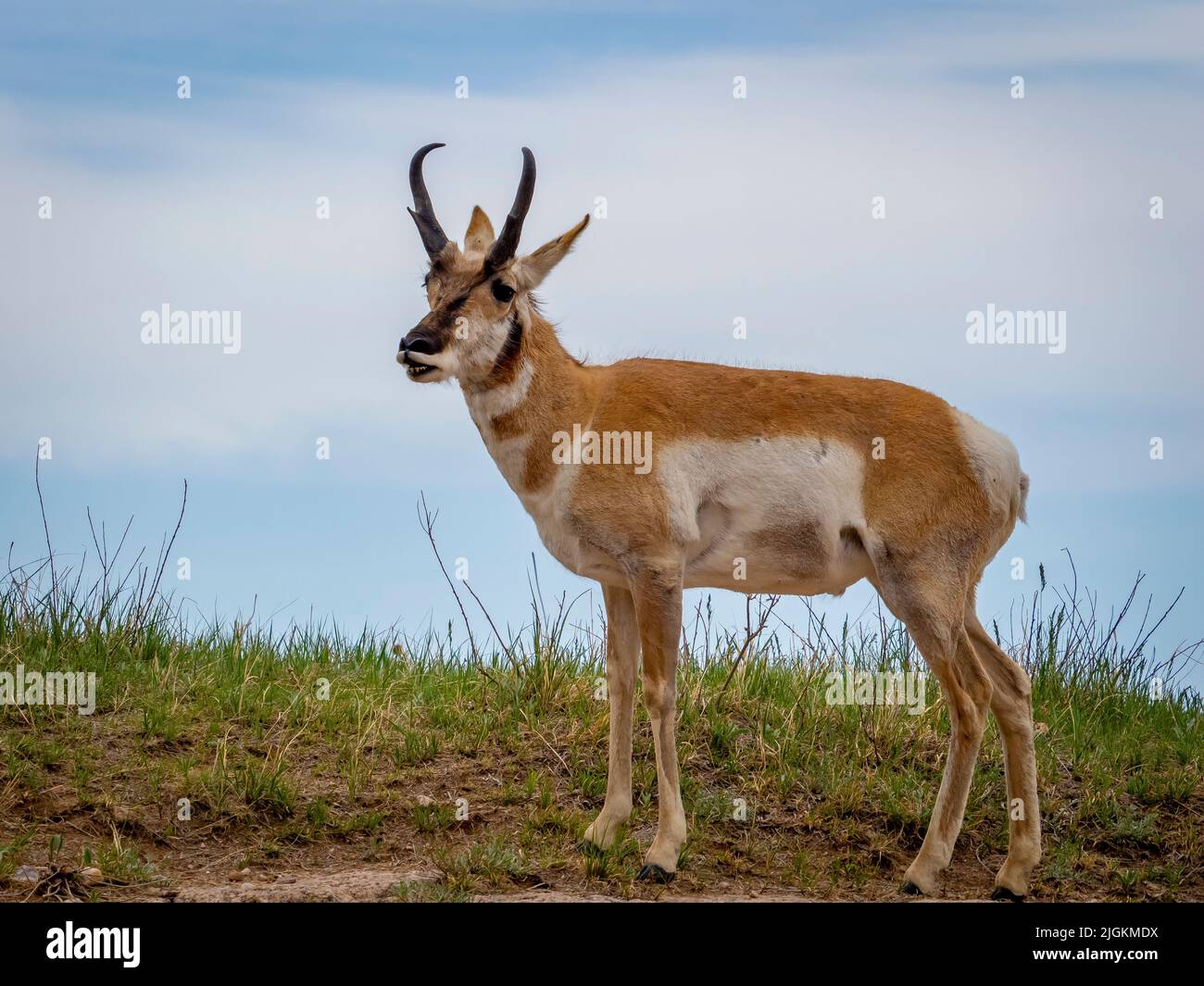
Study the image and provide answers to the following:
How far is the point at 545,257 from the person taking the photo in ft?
29.3

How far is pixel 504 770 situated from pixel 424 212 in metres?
4.12

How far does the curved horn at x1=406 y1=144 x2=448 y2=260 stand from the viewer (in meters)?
9.16

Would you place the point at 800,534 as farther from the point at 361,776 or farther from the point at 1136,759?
the point at 1136,759

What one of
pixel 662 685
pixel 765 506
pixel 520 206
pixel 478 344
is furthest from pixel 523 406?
pixel 662 685

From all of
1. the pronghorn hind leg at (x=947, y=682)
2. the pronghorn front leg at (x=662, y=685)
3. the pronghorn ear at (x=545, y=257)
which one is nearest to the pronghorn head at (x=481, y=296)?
the pronghorn ear at (x=545, y=257)

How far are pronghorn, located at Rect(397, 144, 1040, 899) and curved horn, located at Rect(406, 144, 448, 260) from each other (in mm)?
12

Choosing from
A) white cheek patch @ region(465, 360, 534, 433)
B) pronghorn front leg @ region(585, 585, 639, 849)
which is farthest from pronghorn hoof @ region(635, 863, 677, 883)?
white cheek patch @ region(465, 360, 534, 433)

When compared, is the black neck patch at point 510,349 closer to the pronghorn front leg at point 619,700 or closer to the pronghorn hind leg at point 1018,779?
the pronghorn front leg at point 619,700

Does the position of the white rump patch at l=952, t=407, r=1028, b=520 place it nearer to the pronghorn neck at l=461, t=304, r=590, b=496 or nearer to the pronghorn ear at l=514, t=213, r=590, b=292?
the pronghorn neck at l=461, t=304, r=590, b=496

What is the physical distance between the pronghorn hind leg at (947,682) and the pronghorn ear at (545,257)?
2896 millimetres

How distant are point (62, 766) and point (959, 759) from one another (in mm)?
6287

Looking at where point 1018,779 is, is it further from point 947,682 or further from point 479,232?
point 479,232
